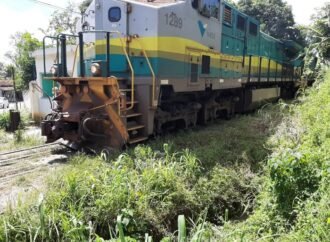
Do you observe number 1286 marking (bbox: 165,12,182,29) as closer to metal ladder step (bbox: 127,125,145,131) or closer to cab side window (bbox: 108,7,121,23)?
cab side window (bbox: 108,7,121,23)

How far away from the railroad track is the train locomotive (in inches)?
16.0

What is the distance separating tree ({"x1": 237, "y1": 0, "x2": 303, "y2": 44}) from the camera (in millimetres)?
29297

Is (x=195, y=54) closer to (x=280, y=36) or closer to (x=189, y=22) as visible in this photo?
(x=189, y=22)

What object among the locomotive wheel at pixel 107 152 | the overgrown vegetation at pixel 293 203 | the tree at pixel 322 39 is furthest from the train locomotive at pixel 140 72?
the overgrown vegetation at pixel 293 203

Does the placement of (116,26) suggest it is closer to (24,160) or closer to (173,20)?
(173,20)

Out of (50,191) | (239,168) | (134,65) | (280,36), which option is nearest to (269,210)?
(239,168)

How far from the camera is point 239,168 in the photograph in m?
5.59

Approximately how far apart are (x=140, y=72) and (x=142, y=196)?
3818 millimetres

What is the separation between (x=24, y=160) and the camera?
6.07 metres

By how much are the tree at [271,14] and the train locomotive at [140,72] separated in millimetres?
21775

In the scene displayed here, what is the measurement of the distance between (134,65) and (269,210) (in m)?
4.66

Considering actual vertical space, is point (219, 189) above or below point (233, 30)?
below

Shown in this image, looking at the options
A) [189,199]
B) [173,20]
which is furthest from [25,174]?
[173,20]

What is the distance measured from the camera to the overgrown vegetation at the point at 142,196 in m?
3.36
